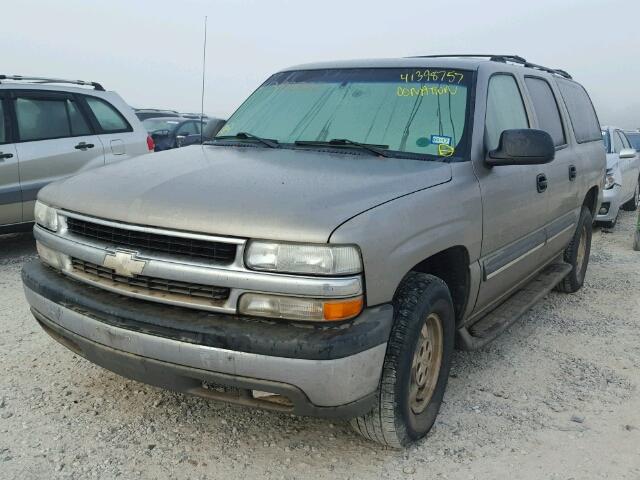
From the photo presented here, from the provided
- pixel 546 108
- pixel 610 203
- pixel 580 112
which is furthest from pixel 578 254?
pixel 610 203

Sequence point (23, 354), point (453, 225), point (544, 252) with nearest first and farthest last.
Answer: point (453, 225) < point (23, 354) < point (544, 252)

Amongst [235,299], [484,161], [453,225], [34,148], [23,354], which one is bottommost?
[23,354]

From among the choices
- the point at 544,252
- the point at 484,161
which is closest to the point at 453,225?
the point at 484,161

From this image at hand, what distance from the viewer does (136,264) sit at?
2488 millimetres

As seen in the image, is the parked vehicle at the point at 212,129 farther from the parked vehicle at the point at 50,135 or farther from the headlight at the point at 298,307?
the parked vehicle at the point at 50,135

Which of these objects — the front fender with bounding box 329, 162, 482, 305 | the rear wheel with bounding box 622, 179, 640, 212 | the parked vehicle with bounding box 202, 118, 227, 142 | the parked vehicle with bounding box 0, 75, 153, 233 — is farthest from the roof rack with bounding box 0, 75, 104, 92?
the rear wheel with bounding box 622, 179, 640, 212

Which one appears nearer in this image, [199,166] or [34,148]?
[199,166]

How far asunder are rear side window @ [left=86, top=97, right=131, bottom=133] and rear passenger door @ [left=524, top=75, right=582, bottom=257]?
470 centimetres

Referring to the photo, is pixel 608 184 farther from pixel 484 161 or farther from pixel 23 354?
pixel 23 354

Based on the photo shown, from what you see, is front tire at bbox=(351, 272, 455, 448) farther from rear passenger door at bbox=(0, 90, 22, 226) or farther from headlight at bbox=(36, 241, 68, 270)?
rear passenger door at bbox=(0, 90, 22, 226)

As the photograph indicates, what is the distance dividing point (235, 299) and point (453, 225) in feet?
3.77

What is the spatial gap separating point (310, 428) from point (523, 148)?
1.77 meters

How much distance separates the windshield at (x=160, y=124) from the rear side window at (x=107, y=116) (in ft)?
21.7

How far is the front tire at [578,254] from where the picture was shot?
5.30 metres
